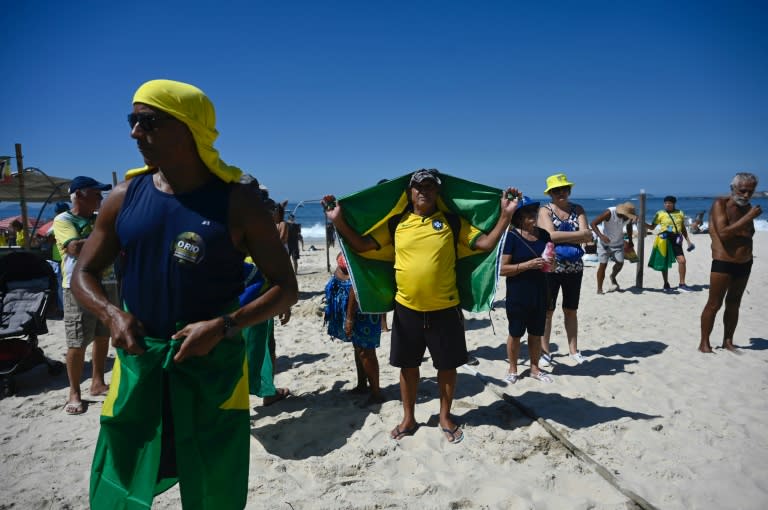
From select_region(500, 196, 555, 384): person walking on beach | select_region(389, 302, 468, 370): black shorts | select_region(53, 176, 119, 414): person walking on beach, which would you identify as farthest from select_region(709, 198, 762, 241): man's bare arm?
select_region(53, 176, 119, 414): person walking on beach

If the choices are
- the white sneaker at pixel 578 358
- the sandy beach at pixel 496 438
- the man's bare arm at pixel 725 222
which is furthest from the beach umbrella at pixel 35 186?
the man's bare arm at pixel 725 222

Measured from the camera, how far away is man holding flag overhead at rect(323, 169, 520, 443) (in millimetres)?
3426

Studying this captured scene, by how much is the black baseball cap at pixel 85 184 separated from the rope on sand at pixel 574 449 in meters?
4.21

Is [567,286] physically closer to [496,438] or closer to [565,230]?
[565,230]

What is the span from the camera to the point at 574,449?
10.8ft

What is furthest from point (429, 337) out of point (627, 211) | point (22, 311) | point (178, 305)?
point (627, 211)

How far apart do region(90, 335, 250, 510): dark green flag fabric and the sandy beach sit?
121 cm

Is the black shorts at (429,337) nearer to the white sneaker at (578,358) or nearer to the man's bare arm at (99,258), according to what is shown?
the man's bare arm at (99,258)

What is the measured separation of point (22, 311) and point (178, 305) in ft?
14.9

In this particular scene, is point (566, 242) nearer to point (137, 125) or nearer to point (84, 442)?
point (137, 125)

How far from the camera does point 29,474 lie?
10.5 feet

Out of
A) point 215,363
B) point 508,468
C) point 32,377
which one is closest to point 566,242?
point 508,468

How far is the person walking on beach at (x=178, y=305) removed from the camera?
5.58ft

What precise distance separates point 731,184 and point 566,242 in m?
2.09
